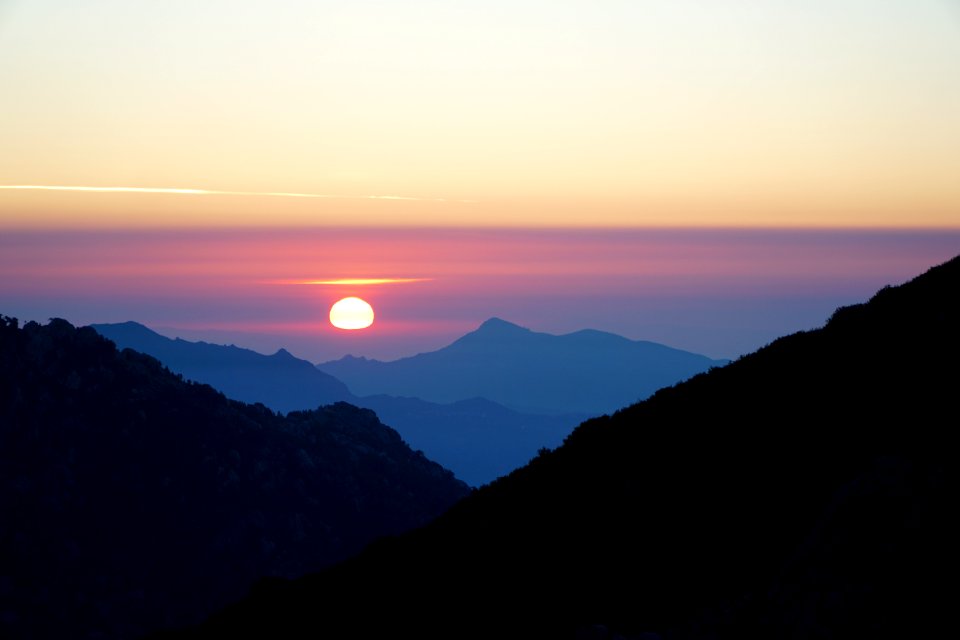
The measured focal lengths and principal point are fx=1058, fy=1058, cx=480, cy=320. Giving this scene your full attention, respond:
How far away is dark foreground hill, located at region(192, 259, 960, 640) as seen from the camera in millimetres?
19953

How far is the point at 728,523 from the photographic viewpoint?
27578 mm

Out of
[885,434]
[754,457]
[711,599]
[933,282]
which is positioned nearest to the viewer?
[711,599]

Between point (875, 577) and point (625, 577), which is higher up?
point (875, 577)

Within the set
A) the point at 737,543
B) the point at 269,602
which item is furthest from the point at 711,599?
the point at 269,602

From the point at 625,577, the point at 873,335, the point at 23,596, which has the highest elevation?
the point at 873,335

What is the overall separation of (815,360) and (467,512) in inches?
A: 585

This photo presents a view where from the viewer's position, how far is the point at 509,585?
31.0m

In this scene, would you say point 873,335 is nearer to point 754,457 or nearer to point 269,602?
point 754,457

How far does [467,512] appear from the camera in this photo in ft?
137

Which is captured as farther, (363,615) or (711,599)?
(363,615)

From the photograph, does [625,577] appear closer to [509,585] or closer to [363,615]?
[509,585]

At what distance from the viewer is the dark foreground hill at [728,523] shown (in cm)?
1995

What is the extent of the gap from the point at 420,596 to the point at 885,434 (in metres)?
15.4

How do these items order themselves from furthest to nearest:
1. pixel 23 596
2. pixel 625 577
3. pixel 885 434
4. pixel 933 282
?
pixel 23 596 → pixel 933 282 → pixel 625 577 → pixel 885 434
